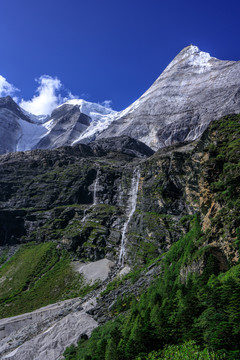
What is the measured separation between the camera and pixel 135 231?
229 ft

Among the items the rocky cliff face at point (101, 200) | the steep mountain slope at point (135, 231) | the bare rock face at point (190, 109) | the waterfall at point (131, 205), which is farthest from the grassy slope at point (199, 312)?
the bare rock face at point (190, 109)

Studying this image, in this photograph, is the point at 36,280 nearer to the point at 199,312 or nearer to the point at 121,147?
the point at 199,312

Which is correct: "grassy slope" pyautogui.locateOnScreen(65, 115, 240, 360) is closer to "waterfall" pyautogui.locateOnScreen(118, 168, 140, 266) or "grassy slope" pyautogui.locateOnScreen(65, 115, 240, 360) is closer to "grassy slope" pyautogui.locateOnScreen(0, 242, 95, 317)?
"grassy slope" pyautogui.locateOnScreen(0, 242, 95, 317)

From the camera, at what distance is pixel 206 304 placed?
19.0 metres

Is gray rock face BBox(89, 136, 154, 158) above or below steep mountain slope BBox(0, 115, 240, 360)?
above

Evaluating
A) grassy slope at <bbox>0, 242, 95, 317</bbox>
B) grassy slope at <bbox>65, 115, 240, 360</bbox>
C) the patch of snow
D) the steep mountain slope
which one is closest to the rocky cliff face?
the steep mountain slope

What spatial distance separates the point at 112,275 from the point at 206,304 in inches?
1614

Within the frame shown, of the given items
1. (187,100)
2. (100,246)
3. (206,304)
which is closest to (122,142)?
(187,100)

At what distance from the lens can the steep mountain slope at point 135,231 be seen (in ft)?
70.5

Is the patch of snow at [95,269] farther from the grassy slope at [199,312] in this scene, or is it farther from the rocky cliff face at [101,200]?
the grassy slope at [199,312]

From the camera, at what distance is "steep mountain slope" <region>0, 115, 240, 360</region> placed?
2148cm

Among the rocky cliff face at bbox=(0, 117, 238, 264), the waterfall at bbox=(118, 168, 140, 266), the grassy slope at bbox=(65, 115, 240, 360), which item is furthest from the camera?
the waterfall at bbox=(118, 168, 140, 266)

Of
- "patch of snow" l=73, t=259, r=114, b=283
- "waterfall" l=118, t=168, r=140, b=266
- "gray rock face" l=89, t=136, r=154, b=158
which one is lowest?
"patch of snow" l=73, t=259, r=114, b=283

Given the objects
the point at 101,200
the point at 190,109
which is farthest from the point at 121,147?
the point at 101,200
